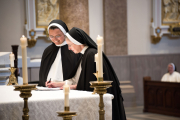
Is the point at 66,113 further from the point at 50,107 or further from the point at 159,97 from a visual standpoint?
the point at 159,97

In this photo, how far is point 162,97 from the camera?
9.37m

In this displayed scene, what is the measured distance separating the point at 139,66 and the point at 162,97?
2143 millimetres

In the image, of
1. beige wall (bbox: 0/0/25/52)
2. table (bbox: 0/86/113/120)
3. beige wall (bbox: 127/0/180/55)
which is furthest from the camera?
beige wall (bbox: 127/0/180/55)

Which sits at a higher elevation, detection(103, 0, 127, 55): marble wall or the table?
detection(103, 0, 127, 55): marble wall

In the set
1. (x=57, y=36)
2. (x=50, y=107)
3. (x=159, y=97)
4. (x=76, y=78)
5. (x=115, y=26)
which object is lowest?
(x=159, y=97)

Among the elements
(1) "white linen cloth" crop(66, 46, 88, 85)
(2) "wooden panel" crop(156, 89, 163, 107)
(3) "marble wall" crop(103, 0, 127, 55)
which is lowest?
(2) "wooden panel" crop(156, 89, 163, 107)

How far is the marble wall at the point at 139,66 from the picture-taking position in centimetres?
1086

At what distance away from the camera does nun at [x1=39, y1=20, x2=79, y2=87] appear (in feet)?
12.1

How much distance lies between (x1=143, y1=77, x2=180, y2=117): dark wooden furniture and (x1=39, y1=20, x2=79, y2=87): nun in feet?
19.8

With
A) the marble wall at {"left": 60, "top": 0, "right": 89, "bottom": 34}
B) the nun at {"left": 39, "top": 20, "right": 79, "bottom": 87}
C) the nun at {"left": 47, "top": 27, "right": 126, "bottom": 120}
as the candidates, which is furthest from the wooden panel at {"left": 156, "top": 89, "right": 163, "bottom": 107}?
the nun at {"left": 47, "top": 27, "right": 126, "bottom": 120}

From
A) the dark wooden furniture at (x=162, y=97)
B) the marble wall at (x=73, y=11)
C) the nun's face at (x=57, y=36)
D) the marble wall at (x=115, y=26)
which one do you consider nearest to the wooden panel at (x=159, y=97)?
the dark wooden furniture at (x=162, y=97)

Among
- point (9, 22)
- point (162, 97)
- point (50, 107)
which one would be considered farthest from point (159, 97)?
point (50, 107)

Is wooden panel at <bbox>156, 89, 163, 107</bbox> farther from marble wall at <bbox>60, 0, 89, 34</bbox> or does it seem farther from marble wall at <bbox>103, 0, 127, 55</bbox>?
marble wall at <bbox>60, 0, 89, 34</bbox>

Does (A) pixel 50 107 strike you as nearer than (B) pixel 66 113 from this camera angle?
No
